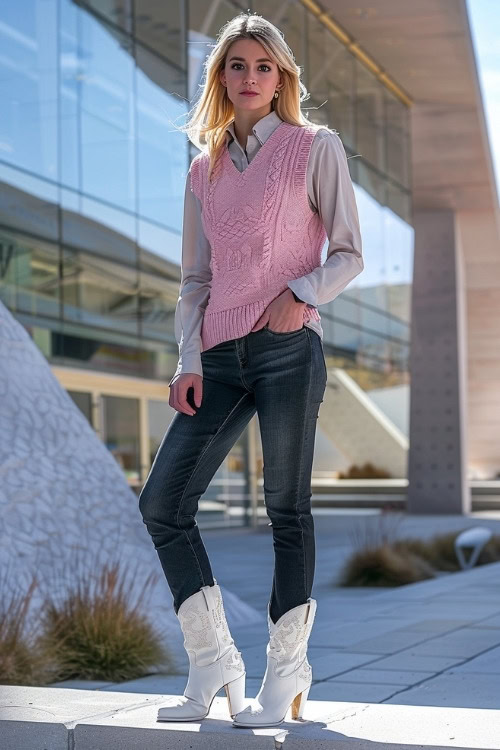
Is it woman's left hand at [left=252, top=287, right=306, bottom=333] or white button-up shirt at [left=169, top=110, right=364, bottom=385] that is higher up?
white button-up shirt at [left=169, top=110, right=364, bottom=385]

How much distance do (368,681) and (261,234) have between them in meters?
2.57

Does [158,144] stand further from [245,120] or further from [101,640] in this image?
[245,120]

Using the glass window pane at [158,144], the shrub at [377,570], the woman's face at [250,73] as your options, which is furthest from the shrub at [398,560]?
the woman's face at [250,73]

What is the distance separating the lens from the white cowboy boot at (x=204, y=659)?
358 centimetres

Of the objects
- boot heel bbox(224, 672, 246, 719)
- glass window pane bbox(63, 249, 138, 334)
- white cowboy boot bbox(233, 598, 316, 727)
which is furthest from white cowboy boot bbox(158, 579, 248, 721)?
glass window pane bbox(63, 249, 138, 334)

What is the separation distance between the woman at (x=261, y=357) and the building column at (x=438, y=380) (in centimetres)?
2148

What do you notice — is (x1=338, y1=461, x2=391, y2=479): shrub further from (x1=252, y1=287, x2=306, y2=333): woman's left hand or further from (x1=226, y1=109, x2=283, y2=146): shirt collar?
(x1=252, y1=287, x2=306, y2=333): woman's left hand

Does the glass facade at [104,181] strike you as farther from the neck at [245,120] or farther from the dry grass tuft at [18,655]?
the neck at [245,120]

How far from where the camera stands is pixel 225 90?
12.3 feet

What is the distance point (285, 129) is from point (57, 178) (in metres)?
10.5

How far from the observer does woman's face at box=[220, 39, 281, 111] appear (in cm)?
357

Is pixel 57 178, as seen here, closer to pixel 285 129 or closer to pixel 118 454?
pixel 118 454

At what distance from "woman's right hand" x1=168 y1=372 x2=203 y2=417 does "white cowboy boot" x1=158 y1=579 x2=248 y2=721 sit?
53 cm

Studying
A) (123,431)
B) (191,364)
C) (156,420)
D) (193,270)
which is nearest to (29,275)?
(123,431)
